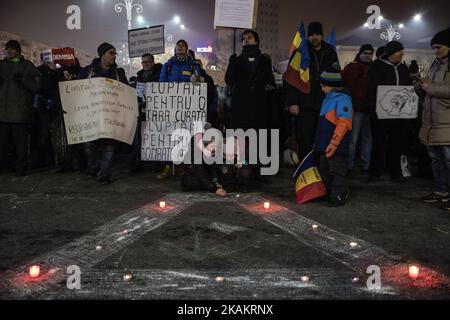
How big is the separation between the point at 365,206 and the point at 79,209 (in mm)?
3667

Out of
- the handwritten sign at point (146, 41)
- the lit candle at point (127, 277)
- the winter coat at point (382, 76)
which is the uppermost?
the handwritten sign at point (146, 41)

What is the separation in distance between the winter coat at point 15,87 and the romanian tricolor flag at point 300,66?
14.7 feet

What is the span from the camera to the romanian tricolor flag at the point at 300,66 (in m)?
6.39

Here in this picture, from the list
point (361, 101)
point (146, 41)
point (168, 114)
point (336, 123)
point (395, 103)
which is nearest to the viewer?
point (336, 123)

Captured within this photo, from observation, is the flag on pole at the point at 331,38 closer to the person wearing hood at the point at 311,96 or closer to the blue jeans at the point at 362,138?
the person wearing hood at the point at 311,96

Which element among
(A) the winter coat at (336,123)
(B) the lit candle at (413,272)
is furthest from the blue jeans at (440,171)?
(B) the lit candle at (413,272)

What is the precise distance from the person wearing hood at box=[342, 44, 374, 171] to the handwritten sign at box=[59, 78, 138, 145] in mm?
4119

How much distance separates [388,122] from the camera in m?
7.51

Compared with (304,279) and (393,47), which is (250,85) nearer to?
(393,47)

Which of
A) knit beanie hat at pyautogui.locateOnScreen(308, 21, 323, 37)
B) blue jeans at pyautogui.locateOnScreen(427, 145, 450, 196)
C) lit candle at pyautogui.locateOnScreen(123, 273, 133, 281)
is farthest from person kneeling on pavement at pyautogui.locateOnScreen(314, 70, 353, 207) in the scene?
lit candle at pyautogui.locateOnScreen(123, 273, 133, 281)

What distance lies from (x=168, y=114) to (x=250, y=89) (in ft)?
5.30

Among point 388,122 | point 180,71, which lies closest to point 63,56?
point 180,71

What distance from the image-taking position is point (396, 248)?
3.94 metres
